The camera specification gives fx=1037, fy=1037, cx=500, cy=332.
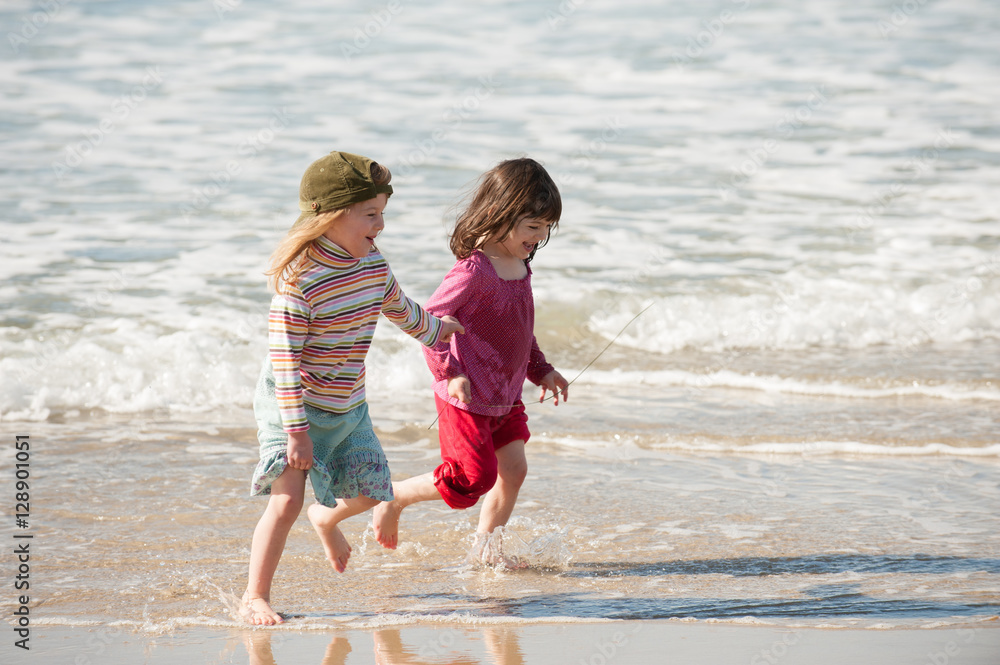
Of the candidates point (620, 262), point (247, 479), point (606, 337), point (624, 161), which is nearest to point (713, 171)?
point (624, 161)

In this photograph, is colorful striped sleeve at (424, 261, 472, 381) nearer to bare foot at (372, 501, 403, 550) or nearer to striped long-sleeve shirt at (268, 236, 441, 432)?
striped long-sleeve shirt at (268, 236, 441, 432)

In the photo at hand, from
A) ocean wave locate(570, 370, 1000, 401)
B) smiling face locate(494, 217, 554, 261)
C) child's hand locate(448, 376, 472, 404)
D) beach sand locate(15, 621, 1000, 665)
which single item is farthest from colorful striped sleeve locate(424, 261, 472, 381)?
ocean wave locate(570, 370, 1000, 401)

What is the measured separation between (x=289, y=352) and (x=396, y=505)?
915 millimetres

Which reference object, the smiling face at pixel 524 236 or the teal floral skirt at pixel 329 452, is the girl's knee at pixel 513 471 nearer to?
the teal floral skirt at pixel 329 452

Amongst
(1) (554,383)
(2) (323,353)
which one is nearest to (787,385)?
(1) (554,383)

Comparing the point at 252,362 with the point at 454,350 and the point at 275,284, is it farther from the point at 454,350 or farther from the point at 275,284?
the point at 275,284

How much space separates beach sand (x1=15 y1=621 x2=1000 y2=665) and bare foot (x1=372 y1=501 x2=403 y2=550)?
442 mm

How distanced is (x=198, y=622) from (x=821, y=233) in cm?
757

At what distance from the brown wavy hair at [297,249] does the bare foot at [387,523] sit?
36.6 inches

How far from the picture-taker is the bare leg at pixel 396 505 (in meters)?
3.54

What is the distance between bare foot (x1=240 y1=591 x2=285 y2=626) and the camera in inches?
124

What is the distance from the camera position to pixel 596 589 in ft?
11.6

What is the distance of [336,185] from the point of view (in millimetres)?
3006

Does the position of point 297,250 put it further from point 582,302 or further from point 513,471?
point 582,302
